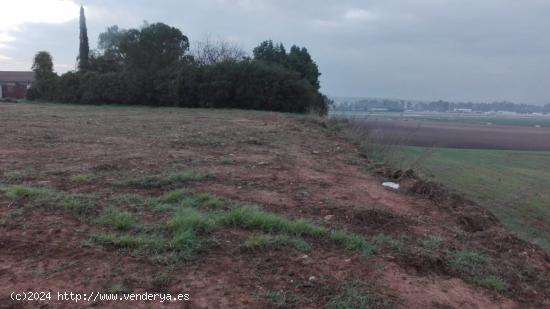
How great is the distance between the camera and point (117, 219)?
4.24m

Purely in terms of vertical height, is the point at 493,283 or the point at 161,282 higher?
the point at 161,282

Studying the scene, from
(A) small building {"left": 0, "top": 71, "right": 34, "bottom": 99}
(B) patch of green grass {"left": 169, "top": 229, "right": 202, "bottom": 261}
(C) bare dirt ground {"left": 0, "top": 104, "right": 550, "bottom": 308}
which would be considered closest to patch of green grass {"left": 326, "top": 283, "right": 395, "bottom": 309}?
(C) bare dirt ground {"left": 0, "top": 104, "right": 550, "bottom": 308}

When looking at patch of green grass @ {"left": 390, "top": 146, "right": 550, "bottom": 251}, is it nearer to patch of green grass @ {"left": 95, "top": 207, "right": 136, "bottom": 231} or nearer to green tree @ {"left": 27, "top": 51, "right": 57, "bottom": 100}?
patch of green grass @ {"left": 95, "top": 207, "right": 136, "bottom": 231}

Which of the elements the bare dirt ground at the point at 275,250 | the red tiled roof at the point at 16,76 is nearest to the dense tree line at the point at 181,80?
the bare dirt ground at the point at 275,250

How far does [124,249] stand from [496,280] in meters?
2.79

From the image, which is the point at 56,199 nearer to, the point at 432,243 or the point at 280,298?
the point at 280,298

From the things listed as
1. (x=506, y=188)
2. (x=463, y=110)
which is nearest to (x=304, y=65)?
(x=506, y=188)

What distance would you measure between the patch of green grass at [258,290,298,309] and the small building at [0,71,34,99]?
5841cm

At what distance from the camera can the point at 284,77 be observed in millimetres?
30406

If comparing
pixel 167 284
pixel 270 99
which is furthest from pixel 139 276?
pixel 270 99

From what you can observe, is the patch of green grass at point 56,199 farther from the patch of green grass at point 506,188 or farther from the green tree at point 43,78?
the green tree at point 43,78

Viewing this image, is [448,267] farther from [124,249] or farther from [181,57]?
[181,57]

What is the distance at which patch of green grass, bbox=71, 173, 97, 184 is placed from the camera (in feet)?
18.9

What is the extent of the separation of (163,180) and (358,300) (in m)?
3.35
